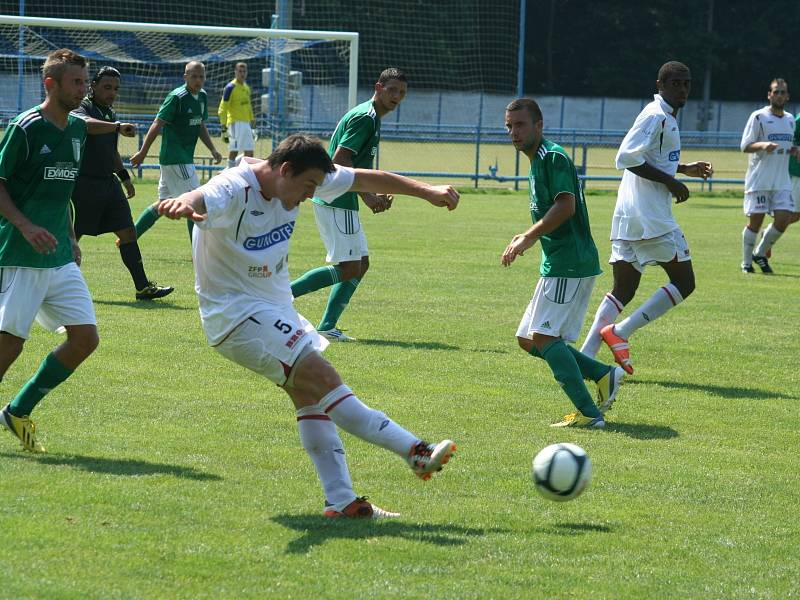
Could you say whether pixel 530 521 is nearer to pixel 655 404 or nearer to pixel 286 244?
pixel 286 244

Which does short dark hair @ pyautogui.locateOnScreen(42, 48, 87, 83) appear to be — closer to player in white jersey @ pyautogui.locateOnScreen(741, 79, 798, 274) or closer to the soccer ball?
the soccer ball

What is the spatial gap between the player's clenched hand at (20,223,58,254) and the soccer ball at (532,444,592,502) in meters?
2.52

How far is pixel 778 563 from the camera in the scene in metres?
4.71

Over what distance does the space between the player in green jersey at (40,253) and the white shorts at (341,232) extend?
358cm

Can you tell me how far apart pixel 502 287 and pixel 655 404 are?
211 inches

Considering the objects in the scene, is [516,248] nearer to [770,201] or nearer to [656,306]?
[656,306]

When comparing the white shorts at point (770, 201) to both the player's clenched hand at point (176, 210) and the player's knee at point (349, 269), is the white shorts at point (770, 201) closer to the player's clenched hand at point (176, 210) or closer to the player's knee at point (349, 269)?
the player's knee at point (349, 269)

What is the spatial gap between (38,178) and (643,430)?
3647 mm

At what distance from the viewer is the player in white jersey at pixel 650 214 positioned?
8.56 metres

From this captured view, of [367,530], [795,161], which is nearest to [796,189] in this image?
[795,161]

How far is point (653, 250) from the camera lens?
879cm

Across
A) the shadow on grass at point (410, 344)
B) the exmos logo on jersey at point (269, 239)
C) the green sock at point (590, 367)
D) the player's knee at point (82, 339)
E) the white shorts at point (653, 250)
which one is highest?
the exmos logo on jersey at point (269, 239)

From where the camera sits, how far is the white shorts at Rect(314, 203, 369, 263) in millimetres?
9586

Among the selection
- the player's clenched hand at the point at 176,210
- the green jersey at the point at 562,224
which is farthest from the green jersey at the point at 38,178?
the green jersey at the point at 562,224
